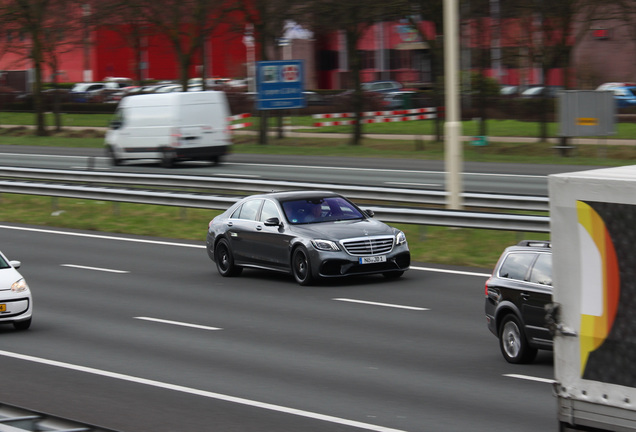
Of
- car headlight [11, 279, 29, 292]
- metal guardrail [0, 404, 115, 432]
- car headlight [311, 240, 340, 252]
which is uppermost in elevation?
metal guardrail [0, 404, 115, 432]

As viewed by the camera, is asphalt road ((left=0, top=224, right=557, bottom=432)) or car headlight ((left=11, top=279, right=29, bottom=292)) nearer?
asphalt road ((left=0, top=224, right=557, bottom=432))

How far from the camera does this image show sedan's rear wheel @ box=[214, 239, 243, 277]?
17.8m

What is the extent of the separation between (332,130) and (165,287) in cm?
3497

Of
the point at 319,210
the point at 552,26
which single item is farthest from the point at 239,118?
the point at 319,210

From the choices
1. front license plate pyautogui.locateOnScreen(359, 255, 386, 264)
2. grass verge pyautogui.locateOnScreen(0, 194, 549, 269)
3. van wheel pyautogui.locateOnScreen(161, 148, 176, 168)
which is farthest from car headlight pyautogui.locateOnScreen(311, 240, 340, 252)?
van wheel pyautogui.locateOnScreen(161, 148, 176, 168)

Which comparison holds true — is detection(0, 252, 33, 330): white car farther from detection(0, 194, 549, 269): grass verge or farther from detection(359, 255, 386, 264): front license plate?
detection(0, 194, 549, 269): grass verge

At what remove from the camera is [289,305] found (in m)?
15.0

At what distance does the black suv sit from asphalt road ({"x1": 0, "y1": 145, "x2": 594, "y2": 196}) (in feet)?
46.4

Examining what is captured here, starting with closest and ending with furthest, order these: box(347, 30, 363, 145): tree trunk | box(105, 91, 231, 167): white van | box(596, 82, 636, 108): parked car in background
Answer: box(105, 91, 231, 167): white van < box(347, 30, 363, 145): tree trunk < box(596, 82, 636, 108): parked car in background

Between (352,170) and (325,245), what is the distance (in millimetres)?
17350

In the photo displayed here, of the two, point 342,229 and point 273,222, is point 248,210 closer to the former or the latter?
point 273,222

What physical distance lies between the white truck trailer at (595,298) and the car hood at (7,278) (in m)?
8.21

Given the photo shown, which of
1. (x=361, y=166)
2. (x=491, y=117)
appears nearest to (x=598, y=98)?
(x=361, y=166)

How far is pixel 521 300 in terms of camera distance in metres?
11.1
